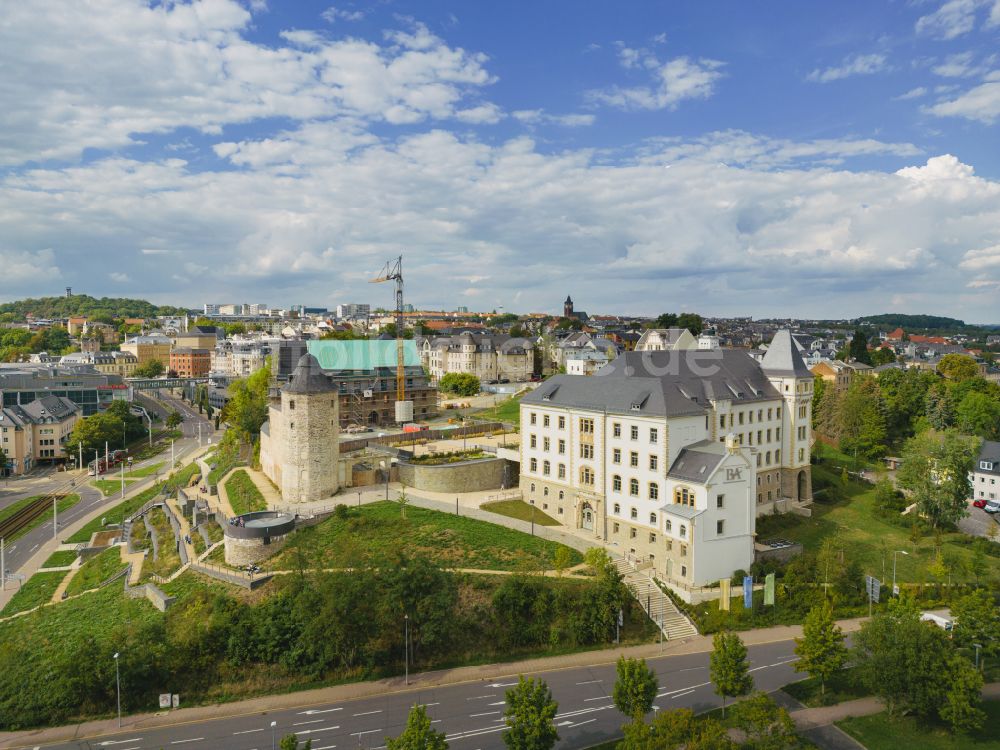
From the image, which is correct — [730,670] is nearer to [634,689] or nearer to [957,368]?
[634,689]

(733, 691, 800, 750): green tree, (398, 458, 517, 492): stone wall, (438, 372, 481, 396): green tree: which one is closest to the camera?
(733, 691, 800, 750): green tree

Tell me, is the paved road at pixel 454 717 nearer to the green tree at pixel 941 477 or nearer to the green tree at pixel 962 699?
the green tree at pixel 962 699

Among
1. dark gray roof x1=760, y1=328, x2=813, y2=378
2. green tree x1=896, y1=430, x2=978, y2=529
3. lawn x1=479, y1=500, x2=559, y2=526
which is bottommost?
lawn x1=479, y1=500, x2=559, y2=526

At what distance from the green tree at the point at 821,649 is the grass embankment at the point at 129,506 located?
63942mm

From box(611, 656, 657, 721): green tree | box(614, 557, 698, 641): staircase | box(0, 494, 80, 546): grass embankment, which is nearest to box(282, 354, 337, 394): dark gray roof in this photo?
box(614, 557, 698, 641): staircase

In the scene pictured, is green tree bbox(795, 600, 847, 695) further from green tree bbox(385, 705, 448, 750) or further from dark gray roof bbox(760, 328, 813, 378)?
dark gray roof bbox(760, 328, 813, 378)

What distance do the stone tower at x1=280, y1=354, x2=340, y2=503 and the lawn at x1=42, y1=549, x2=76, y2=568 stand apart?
73.5ft

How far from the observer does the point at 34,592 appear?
54.3 meters

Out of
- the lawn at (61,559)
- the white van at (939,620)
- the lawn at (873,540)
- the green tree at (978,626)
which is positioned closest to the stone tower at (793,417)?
the lawn at (873,540)

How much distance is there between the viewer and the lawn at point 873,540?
4909 centimetres

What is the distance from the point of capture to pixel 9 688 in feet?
116

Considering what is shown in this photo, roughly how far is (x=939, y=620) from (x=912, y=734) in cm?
1277

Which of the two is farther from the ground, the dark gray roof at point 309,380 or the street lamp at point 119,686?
the dark gray roof at point 309,380

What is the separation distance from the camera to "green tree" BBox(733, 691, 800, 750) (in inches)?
1033
